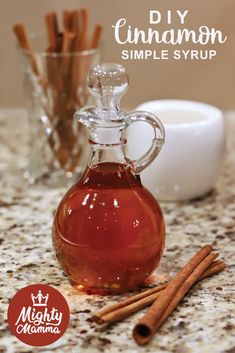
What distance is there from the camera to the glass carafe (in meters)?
0.74

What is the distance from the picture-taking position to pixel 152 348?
2.26 feet

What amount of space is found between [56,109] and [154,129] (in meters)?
0.34

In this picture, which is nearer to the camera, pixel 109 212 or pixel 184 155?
pixel 109 212

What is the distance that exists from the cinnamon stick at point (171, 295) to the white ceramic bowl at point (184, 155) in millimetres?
184

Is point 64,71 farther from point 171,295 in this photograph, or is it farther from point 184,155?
point 171,295

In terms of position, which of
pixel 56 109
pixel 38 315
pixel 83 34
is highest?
pixel 83 34

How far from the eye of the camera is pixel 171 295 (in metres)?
0.75

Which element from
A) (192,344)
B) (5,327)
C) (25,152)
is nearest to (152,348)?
(192,344)

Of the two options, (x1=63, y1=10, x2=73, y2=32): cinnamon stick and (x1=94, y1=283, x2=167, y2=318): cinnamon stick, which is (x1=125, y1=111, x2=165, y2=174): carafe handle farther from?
(x1=63, y1=10, x2=73, y2=32): cinnamon stick

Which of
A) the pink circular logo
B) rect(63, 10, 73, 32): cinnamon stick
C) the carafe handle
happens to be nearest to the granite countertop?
the pink circular logo

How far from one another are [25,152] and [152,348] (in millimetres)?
614

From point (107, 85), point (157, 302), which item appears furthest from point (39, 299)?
point (107, 85)

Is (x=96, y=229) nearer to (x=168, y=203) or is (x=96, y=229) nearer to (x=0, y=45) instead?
(x=168, y=203)

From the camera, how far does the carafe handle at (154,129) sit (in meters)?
0.76
